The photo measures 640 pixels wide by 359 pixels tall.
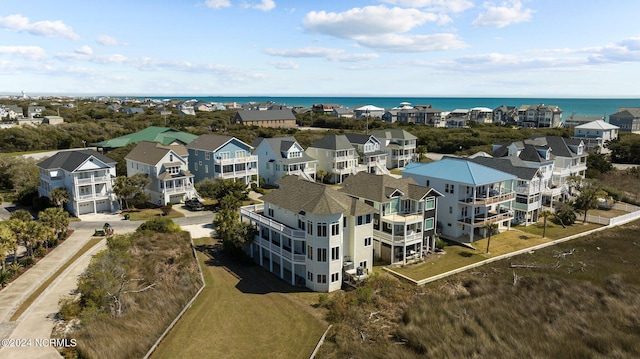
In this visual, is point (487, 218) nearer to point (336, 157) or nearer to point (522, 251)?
point (522, 251)

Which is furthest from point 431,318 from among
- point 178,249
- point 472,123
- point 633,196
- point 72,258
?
point 472,123

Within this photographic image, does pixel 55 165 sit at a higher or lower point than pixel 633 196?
higher

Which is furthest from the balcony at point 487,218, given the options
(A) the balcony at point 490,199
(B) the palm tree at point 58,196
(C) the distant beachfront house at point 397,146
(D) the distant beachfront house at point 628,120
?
(D) the distant beachfront house at point 628,120

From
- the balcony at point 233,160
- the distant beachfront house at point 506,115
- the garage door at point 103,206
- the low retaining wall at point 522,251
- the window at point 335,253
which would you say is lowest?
the low retaining wall at point 522,251

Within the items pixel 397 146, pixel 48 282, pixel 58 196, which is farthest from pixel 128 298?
pixel 397 146

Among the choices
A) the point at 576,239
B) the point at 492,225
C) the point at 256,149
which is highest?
the point at 256,149

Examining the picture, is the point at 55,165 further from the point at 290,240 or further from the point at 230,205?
the point at 290,240

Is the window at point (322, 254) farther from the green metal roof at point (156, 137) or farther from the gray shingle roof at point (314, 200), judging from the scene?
the green metal roof at point (156, 137)
